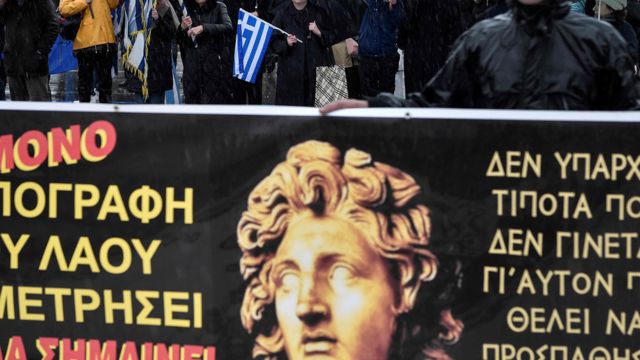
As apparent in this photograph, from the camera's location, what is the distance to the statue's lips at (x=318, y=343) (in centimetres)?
507

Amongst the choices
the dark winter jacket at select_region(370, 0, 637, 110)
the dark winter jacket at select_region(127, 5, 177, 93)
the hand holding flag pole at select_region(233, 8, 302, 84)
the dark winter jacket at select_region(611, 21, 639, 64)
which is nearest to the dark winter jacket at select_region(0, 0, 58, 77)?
the dark winter jacket at select_region(127, 5, 177, 93)

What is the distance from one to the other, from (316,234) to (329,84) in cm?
820

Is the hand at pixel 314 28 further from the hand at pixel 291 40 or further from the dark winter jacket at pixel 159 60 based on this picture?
the dark winter jacket at pixel 159 60

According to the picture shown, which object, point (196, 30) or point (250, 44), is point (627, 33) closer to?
point (250, 44)

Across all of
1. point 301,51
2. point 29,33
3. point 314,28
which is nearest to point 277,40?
point 301,51

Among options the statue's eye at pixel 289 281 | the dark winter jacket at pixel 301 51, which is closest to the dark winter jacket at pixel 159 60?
the dark winter jacket at pixel 301 51

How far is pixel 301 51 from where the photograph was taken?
1298cm

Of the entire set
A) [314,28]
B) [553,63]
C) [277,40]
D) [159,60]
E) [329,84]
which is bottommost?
[329,84]

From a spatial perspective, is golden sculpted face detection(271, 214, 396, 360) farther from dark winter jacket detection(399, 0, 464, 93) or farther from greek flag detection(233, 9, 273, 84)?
greek flag detection(233, 9, 273, 84)

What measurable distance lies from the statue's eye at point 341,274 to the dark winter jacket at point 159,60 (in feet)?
28.7

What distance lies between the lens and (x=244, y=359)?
5141 mm

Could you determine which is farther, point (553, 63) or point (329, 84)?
point (329, 84)

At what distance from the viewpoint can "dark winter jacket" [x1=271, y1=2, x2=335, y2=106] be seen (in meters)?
13.0

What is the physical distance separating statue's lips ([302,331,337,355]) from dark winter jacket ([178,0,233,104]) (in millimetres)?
8154
